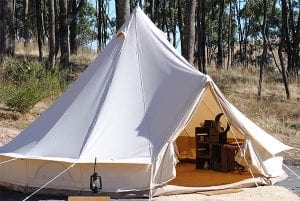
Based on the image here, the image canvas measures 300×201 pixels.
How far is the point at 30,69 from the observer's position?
16969 millimetres

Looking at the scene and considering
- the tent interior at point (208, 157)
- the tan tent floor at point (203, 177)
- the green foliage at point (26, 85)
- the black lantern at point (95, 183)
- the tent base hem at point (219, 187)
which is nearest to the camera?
the black lantern at point (95, 183)

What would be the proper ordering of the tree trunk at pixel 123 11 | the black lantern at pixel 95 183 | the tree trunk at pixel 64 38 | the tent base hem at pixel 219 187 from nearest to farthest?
the black lantern at pixel 95 183
the tent base hem at pixel 219 187
the tree trunk at pixel 123 11
the tree trunk at pixel 64 38

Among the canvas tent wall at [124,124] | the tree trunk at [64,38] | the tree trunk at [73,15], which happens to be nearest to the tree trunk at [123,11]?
the canvas tent wall at [124,124]

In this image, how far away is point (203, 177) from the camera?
34.2 feet

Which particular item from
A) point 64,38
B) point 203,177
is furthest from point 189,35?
point 64,38

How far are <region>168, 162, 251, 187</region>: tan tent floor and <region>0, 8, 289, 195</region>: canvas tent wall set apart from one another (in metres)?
0.69

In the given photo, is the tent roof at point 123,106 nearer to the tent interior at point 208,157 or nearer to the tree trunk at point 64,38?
the tent interior at point 208,157

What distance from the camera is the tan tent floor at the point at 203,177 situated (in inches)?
385

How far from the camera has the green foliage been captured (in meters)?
14.9

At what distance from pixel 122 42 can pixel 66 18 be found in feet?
46.3

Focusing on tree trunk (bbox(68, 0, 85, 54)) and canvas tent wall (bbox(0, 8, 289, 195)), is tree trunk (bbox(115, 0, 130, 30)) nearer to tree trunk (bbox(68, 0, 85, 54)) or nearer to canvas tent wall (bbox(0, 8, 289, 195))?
canvas tent wall (bbox(0, 8, 289, 195))

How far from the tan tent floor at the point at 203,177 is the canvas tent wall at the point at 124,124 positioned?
692 millimetres

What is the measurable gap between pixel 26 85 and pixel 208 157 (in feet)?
20.5

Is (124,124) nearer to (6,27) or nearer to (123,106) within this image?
(123,106)
